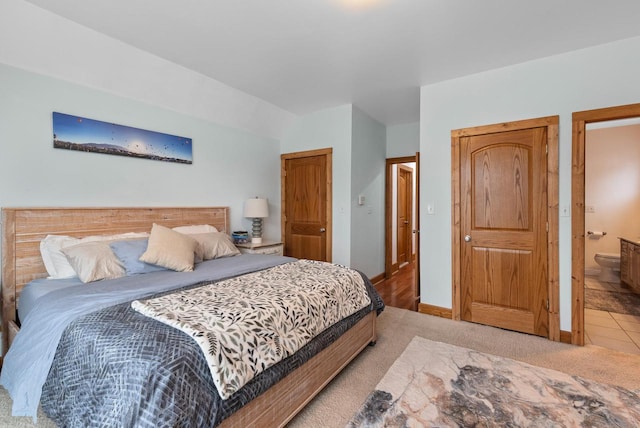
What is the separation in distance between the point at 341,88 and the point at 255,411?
10.5 ft

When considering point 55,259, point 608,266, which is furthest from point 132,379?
point 608,266

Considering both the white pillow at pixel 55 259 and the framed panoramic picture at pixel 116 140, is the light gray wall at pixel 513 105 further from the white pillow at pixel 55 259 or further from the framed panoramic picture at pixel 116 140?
the white pillow at pixel 55 259

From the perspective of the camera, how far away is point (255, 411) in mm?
1423

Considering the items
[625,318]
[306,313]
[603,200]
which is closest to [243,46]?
[306,313]

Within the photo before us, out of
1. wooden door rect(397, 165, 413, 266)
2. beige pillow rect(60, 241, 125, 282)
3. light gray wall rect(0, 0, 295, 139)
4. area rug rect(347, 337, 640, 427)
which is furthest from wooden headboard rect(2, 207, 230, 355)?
wooden door rect(397, 165, 413, 266)

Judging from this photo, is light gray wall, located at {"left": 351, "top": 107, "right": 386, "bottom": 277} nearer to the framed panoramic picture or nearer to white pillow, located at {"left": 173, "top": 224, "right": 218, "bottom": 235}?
white pillow, located at {"left": 173, "top": 224, "right": 218, "bottom": 235}

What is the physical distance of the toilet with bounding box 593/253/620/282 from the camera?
4508mm

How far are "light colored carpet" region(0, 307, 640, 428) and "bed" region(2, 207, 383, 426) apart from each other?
0.33 feet

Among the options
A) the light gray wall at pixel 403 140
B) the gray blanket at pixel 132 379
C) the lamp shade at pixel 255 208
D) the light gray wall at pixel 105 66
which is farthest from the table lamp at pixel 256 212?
the gray blanket at pixel 132 379

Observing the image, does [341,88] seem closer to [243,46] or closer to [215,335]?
[243,46]

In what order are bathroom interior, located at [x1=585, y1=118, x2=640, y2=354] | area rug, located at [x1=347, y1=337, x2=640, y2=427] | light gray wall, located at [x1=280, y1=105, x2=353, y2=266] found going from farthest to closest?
bathroom interior, located at [x1=585, y1=118, x2=640, y2=354] → light gray wall, located at [x1=280, y1=105, x2=353, y2=266] → area rug, located at [x1=347, y1=337, x2=640, y2=427]

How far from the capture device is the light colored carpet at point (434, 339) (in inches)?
70.5

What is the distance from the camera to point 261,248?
12.7 ft

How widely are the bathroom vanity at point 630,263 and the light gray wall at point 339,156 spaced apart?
373 centimetres
